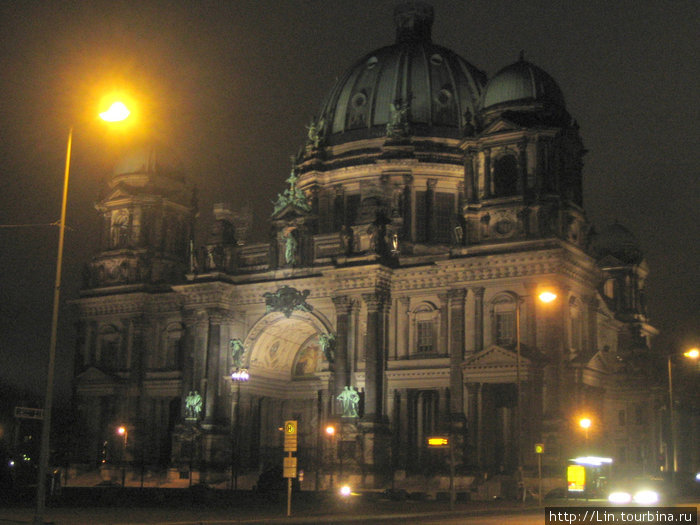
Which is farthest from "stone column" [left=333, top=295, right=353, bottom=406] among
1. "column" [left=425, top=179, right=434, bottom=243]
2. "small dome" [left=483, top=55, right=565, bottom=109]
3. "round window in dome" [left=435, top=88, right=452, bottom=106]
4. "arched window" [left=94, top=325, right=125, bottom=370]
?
"round window in dome" [left=435, top=88, right=452, bottom=106]

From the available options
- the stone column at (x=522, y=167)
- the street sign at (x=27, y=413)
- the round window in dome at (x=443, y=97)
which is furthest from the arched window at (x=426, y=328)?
the street sign at (x=27, y=413)

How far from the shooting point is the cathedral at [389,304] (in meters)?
58.7

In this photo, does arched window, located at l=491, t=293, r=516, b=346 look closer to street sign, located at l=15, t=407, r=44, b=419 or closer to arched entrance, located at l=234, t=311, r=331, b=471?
arched entrance, located at l=234, t=311, r=331, b=471

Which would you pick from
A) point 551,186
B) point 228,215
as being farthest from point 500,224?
point 228,215

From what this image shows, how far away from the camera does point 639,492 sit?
150 ft

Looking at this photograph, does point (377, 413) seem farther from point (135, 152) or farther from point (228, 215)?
point (135, 152)

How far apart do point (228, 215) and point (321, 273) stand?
9691 millimetres

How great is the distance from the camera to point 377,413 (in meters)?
61.4

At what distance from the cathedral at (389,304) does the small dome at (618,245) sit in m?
0.18

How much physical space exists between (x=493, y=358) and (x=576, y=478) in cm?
940

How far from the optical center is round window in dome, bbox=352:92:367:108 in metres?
79.4

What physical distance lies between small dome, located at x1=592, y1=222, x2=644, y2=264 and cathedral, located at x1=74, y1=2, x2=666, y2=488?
0.18 m

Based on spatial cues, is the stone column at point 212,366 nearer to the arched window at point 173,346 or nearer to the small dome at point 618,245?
the arched window at point 173,346

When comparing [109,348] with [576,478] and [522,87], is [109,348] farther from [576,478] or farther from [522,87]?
[576,478]
